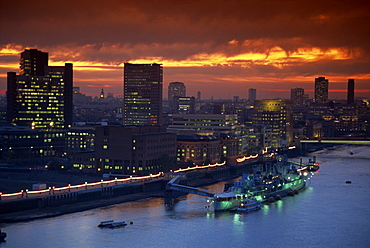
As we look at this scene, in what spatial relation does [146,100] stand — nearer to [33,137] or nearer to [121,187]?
[33,137]

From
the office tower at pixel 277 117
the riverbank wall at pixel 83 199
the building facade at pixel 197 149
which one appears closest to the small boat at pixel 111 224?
the riverbank wall at pixel 83 199

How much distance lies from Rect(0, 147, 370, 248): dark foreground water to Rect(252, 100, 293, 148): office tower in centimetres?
8607

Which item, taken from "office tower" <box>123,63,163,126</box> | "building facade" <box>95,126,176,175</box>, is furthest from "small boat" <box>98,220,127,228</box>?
"office tower" <box>123,63,163,126</box>

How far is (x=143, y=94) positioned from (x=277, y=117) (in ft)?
138

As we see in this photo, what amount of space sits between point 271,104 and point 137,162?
8854 centimetres

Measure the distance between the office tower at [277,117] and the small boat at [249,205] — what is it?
8665 centimetres

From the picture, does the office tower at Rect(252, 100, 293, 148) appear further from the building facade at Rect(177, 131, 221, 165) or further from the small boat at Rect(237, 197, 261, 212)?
the small boat at Rect(237, 197, 261, 212)

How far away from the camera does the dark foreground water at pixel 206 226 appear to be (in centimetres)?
4962

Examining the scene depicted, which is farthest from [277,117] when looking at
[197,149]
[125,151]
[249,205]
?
[249,205]

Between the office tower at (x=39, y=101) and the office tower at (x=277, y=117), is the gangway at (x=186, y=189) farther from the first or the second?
the office tower at (x=277, y=117)

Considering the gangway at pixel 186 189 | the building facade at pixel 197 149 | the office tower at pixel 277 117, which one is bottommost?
the gangway at pixel 186 189

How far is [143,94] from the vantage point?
18588 centimetres

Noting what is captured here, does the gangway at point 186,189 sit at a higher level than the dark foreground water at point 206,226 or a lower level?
higher

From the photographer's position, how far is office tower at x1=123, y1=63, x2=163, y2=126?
184125 mm
